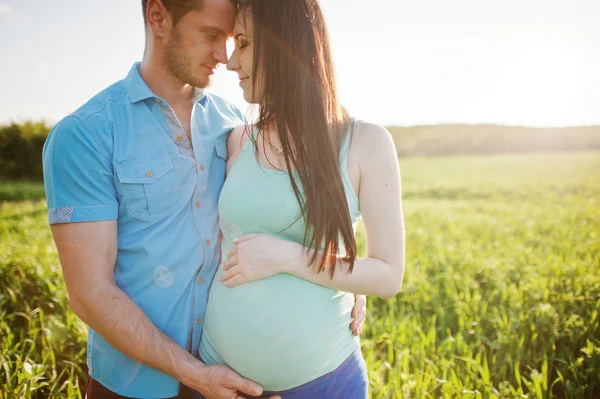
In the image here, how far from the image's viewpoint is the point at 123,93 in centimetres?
197

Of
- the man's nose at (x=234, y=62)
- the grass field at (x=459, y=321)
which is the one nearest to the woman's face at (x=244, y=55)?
the man's nose at (x=234, y=62)

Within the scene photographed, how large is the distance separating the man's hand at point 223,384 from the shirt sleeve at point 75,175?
76 cm

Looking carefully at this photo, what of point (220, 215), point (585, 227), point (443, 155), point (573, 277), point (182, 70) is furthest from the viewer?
point (443, 155)

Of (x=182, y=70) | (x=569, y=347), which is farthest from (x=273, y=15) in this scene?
(x=569, y=347)

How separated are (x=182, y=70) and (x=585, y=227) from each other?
22.8 ft

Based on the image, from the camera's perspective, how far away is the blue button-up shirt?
67.8 inches

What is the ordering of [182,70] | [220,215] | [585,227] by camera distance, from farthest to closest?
[585,227] < [182,70] < [220,215]

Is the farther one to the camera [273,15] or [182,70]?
[182,70]

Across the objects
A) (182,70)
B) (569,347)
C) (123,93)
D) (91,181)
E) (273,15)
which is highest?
(273,15)

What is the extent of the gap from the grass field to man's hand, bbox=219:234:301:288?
1.36m

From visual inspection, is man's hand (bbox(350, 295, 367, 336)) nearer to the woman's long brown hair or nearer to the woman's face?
the woman's long brown hair

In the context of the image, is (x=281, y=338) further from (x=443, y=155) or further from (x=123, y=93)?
(x=443, y=155)

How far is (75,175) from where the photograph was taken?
1.70 m

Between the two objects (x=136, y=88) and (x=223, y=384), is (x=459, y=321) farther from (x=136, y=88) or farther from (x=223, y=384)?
(x=136, y=88)
